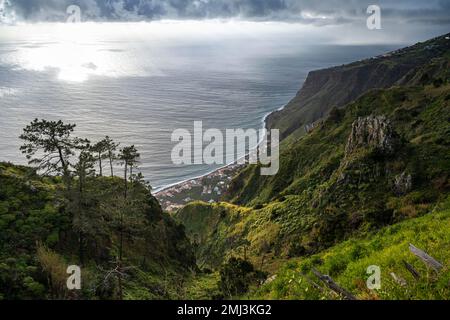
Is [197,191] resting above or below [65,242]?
below

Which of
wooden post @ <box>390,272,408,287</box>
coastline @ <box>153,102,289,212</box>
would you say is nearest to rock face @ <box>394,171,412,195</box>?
wooden post @ <box>390,272,408,287</box>

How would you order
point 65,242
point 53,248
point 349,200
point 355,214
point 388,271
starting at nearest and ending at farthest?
point 388,271 → point 53,248 → point 65,242 → point 355,214 → point 349,200

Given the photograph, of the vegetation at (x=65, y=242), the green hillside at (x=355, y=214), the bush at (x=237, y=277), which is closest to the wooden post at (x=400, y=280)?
the green hillside at (x=355, y=214)

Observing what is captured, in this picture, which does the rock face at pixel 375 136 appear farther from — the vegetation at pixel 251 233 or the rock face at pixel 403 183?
the rock face at pixel 403 183

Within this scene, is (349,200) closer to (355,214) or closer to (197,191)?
(355,214)

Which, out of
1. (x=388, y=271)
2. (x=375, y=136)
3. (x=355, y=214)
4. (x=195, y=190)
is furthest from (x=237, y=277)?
(x=195, y=190)

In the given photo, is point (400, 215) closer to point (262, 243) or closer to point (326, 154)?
point (262, 243)

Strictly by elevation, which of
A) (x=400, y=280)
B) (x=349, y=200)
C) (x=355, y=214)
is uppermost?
(x=400, y=280)
